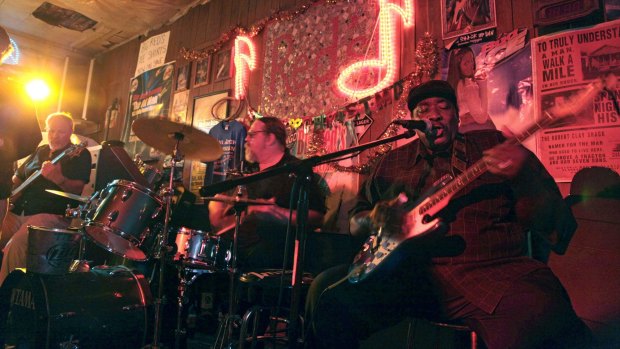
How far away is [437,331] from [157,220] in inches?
91.3

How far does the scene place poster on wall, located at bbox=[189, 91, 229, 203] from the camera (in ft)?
16.6

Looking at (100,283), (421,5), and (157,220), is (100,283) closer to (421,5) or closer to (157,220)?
(157,220)

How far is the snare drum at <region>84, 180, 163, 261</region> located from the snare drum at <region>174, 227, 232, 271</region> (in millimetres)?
326

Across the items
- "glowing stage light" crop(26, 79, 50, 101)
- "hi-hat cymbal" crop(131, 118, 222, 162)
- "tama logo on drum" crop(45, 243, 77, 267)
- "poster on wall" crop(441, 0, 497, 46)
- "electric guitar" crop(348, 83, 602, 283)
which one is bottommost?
"tama logo on drum" crop(45, 243, 77, 267)

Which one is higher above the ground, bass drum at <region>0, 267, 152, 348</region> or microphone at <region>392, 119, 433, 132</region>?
microphone at <region>392, 119, 433, 132</region>

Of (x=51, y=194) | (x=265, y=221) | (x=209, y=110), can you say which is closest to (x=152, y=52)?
(x=209, y=110)

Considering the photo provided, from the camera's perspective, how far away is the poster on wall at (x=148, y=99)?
20.0 feet

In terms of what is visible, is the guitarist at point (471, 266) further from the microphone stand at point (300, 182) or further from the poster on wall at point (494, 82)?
the poster on wall at point (494, 82)

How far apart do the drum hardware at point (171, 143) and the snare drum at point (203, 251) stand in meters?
0.16

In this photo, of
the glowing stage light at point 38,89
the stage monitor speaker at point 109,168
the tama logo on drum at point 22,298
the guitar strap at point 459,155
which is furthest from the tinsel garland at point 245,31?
the glowing stage light at point 38,89

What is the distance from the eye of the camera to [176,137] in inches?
130

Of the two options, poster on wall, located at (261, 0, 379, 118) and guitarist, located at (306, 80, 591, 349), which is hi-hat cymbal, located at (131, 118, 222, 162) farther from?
guitarist, located at (306, 80, 591, 349)

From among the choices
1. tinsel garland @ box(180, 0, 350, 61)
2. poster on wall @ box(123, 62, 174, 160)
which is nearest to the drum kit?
tinsel garland @ box(180, 0, 350, 61)

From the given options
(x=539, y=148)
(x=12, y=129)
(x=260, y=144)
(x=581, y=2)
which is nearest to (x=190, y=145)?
(x=260, y=144)
